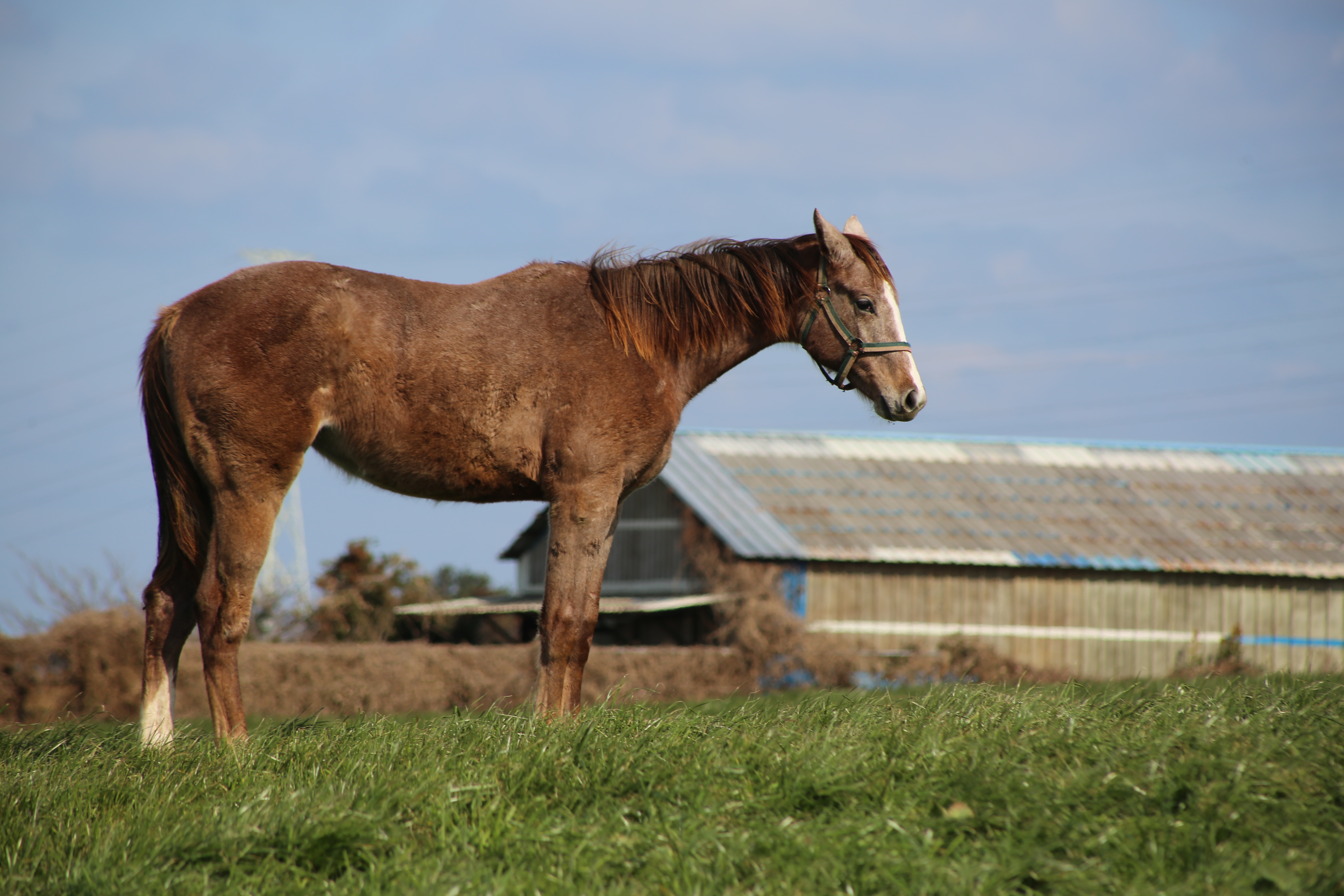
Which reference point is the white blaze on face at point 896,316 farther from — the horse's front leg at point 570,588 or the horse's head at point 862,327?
the horse's front leg at point 570,588

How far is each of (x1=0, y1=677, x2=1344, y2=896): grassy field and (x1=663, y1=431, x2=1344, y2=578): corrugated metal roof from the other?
66.5ft

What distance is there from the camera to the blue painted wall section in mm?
24594

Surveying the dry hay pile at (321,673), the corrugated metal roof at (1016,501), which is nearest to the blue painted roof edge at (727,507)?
the corrugated metal roof at (1016,501)

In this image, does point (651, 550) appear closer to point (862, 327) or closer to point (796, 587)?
point (796, 587)

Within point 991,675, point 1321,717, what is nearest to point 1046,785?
point 1321,717

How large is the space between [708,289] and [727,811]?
127 inches

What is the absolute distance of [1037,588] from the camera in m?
25.9

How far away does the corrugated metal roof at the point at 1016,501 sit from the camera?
25.8 meters

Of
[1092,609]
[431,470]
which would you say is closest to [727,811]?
[431,470]

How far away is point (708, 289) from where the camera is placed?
20.1ft

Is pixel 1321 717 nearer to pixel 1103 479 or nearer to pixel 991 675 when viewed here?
pixel 991 675

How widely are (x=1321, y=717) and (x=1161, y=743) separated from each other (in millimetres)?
930

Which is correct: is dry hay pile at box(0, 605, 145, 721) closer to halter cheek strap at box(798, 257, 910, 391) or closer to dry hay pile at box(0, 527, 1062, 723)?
dry hay pile at box(0, 527, 1062, 723)

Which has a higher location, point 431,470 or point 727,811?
point 431,470
